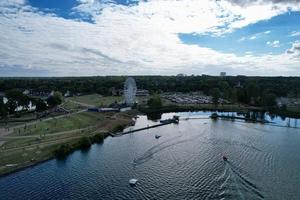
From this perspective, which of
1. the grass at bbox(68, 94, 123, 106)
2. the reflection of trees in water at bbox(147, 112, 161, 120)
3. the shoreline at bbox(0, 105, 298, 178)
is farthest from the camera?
the grass at bbox(68, 94, 123, 106)

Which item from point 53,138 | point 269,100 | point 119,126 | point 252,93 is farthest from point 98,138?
point 252,93

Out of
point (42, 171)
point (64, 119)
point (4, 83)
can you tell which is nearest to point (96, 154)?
point (42, 171)

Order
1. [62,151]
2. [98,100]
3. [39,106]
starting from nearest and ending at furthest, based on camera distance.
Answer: [62,151], [39,106], [98,100]

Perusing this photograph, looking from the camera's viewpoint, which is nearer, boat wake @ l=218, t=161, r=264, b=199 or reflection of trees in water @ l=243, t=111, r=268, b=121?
boat wake @ l=218, t=161, r=264, b=199

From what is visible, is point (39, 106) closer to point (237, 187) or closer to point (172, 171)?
point (172, 171)

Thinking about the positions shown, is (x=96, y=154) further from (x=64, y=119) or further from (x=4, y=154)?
(x=64, y=119)

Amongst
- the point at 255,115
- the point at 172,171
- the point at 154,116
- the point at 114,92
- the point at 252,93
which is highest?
the point at 252,93

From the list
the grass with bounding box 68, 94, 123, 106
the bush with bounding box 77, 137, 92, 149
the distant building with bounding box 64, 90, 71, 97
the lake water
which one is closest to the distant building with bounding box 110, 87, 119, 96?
the grass with bounding box 68, 94, 123, 106

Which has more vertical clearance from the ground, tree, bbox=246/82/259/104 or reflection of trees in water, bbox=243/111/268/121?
tree, bbox=246/82/259/104

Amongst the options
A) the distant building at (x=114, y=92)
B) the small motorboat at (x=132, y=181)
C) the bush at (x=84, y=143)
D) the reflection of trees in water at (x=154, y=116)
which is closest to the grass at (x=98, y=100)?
the distant building at (x=114, y=92)

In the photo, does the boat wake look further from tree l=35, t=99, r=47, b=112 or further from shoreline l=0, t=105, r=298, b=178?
tree l=35, t=99, r=47, b=112
